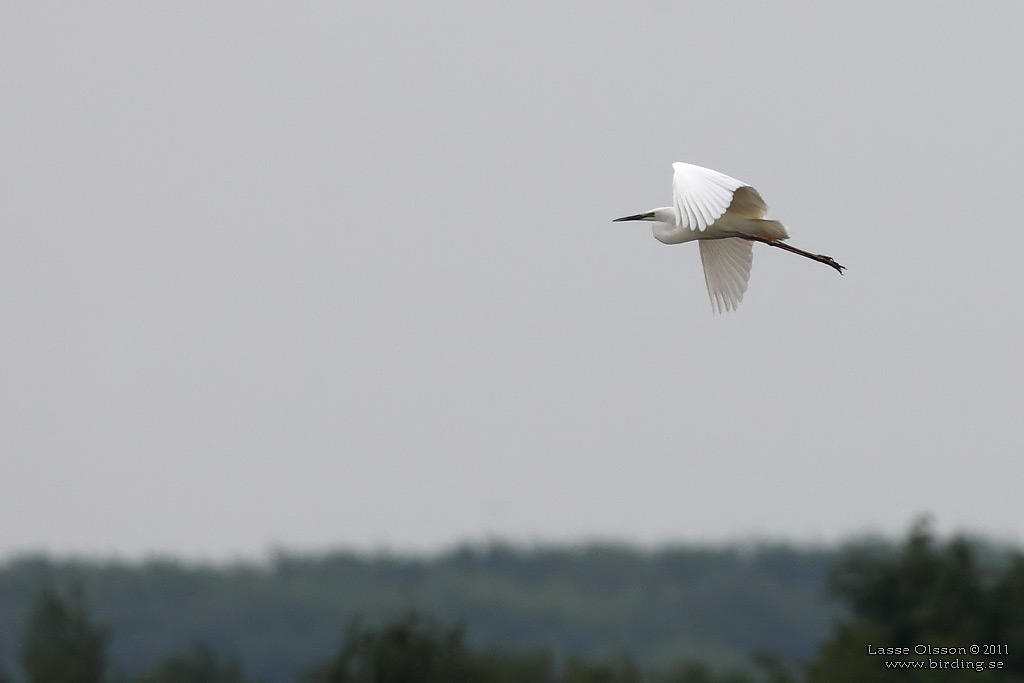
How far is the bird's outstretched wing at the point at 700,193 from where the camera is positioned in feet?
30.5

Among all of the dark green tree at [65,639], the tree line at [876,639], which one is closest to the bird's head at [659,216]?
the tree line at [876,639]

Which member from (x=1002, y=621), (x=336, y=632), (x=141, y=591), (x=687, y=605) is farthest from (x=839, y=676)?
(x=141, y=591)

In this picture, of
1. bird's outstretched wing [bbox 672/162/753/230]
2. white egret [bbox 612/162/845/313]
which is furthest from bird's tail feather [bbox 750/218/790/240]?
bird's outstretched wing [bbox 672/162/753/230]

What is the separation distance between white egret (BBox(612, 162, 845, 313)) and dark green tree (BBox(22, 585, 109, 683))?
19.3m

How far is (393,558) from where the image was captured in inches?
3063

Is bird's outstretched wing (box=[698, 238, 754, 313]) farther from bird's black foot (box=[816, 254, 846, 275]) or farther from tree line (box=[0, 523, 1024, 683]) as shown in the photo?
tree line (box=[0, 523, 1024, 683])

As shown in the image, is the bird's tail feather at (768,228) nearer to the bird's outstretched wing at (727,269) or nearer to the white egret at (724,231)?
the white egret at (724,231)

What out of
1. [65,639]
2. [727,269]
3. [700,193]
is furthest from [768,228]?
[65,639]

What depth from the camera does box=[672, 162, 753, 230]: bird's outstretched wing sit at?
9305mm

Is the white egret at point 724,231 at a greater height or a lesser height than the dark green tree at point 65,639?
greater

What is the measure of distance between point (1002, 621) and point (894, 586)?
170 cm

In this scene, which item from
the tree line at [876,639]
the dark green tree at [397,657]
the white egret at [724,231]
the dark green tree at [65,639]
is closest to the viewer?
the white egret at [724,231]

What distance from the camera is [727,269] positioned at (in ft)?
41.0

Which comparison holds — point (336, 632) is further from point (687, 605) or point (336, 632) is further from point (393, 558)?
point (687, 605)
